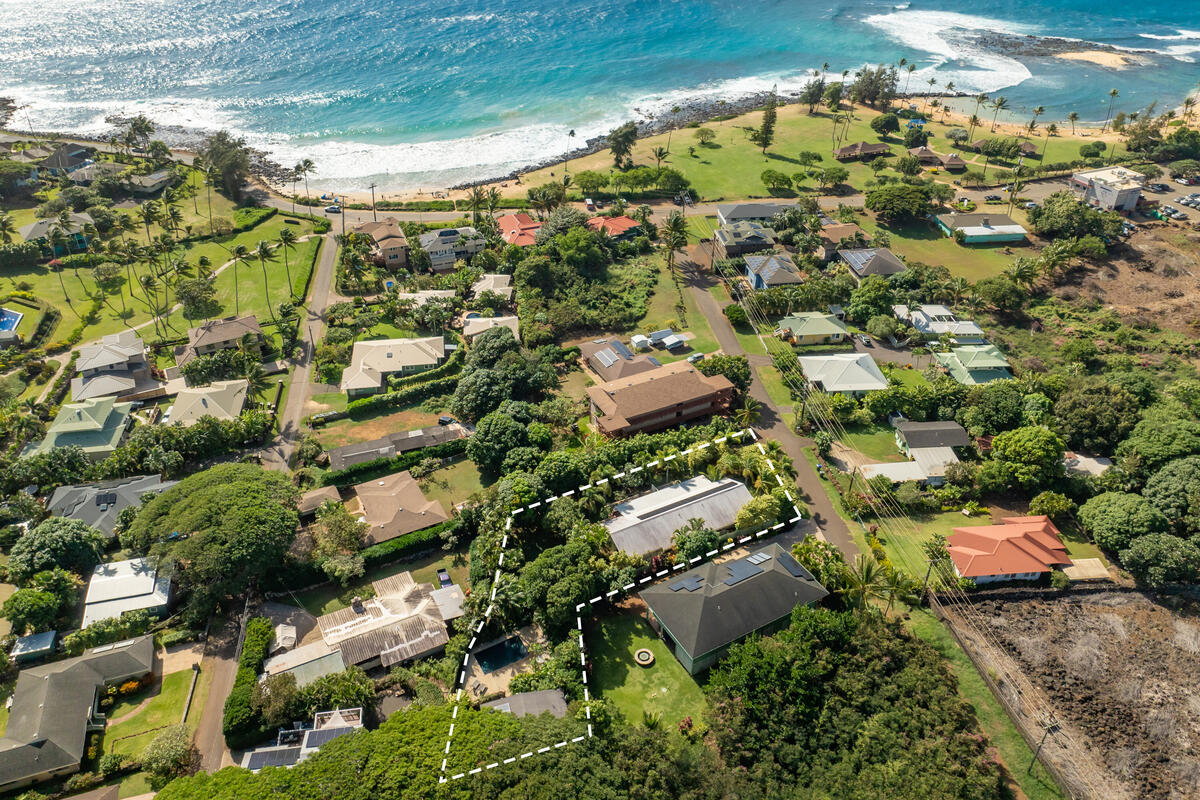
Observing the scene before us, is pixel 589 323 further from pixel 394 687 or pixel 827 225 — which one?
pixel 394 687

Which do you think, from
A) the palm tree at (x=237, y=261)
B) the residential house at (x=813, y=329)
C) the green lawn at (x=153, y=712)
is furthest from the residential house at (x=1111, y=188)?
the green lawn at (x=153, y=712)

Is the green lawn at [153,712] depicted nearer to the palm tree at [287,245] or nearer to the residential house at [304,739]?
the residential house at [304,739]

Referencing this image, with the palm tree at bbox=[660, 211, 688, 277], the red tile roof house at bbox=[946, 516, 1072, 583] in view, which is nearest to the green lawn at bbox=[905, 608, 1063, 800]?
the red tile roof house at bbox=[946, 516, 1072, 583]

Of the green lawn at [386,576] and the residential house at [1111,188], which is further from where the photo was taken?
the residential house at [1111,188]

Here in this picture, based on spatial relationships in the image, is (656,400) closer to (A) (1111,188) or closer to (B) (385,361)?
(B) (385,361)

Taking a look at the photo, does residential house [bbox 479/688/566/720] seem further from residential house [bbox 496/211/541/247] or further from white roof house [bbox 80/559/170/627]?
residential house [bbox 496/211/541/247]
